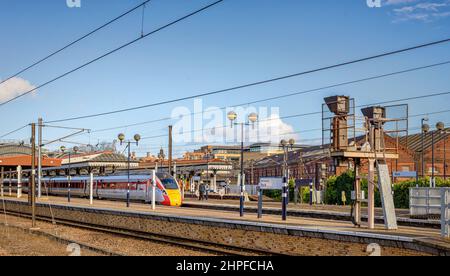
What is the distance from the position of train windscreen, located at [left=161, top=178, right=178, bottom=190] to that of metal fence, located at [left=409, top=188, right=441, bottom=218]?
19.1 metres

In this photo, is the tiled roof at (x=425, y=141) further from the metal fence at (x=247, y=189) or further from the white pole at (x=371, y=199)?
the white pole at (x=371, y=199)

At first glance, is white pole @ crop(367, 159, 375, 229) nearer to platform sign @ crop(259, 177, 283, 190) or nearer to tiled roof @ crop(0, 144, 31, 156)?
platform sign @ crop(259, 177, 283, 190)

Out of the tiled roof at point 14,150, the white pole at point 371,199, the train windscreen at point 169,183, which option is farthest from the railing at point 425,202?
the tiled roof at point 14,150

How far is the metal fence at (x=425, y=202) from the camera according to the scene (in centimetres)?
2469

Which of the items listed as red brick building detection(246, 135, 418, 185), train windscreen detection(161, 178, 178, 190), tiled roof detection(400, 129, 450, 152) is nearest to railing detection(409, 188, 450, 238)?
train windscreen detection(161, 178, 178, 190)

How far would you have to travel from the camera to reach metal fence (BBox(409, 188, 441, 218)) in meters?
24.7

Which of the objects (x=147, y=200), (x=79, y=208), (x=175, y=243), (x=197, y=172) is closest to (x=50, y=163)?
(x=197, y=172)

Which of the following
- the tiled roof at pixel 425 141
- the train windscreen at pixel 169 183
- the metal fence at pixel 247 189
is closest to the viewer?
the train windscreen at pixel 169 183

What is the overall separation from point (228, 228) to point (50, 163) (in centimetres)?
5210

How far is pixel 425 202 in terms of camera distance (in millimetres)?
25312

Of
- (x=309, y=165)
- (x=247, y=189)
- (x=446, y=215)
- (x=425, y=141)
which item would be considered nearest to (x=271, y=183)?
(x=446, y=215)

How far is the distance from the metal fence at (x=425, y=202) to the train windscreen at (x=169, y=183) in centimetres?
1913

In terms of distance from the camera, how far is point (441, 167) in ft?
225

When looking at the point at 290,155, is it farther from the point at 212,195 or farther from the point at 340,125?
the point at 340,125
